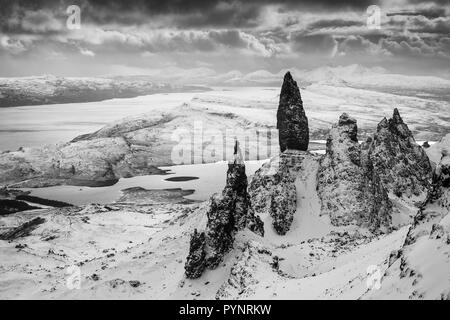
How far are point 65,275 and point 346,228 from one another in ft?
163

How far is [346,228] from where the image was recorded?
81.8m

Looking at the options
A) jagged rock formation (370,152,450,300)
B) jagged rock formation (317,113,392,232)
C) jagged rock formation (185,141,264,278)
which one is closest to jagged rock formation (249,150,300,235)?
jagged rock formation (317,113,392,232)

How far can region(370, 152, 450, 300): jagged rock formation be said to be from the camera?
29.3 m

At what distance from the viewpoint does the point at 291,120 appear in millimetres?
103125

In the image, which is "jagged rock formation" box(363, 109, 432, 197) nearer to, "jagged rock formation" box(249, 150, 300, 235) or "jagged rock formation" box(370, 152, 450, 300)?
"jagged rock formation" box(249, 150, 300, 235)

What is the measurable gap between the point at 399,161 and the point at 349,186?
93.0 ft

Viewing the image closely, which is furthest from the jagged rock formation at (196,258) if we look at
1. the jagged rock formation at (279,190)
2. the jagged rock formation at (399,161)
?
the jagged rock formation at (399,161)

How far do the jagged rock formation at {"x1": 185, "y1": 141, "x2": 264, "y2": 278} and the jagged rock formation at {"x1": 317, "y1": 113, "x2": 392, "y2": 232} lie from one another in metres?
19.2

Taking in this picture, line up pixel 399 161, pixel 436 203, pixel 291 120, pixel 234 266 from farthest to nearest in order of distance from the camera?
pixel 399 161
pixel 291 120
pixel 234 266
pixel 436 203

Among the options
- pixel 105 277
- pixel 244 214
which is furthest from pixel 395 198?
pixel 105 277

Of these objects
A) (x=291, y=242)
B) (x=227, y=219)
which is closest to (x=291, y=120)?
(x=291, y=242)

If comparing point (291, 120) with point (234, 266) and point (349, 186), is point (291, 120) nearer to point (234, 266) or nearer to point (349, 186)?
point (349, 186)
